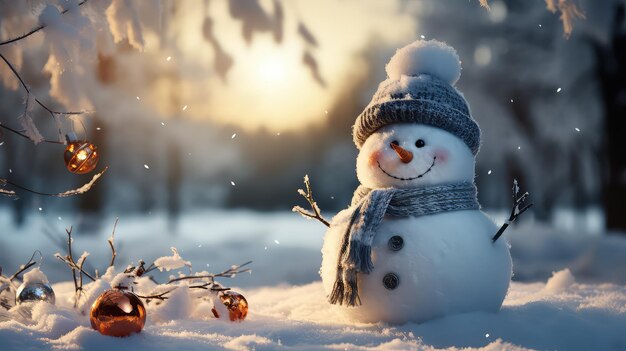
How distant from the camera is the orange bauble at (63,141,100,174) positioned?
11.6ft

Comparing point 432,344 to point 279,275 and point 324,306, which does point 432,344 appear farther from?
point 279,275

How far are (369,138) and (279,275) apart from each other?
4.30 meters

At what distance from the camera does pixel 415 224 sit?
3627mm

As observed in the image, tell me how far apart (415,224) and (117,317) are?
5.63 ft

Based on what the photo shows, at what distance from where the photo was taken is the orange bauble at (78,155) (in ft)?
11.6

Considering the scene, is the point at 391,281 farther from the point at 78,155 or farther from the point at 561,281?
the point at 561,281

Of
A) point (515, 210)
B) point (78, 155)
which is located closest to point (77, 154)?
point (78, 155)

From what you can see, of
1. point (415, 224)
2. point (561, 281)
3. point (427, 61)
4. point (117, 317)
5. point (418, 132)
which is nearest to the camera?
point (117, 317)

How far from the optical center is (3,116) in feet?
35.9

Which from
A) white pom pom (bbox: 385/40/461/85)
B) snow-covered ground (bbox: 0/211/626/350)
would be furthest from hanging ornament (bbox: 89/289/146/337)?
white pom pom (bbox: 385/40/461/85)

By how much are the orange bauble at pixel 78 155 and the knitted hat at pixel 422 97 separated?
167 centimetres

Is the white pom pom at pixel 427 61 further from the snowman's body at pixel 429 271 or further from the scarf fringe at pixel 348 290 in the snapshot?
the scarf fringe at pixel 348 290

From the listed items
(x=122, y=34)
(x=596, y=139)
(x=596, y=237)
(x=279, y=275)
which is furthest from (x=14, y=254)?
(x=596, y=139)

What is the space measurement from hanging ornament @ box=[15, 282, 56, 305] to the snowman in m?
1.63
